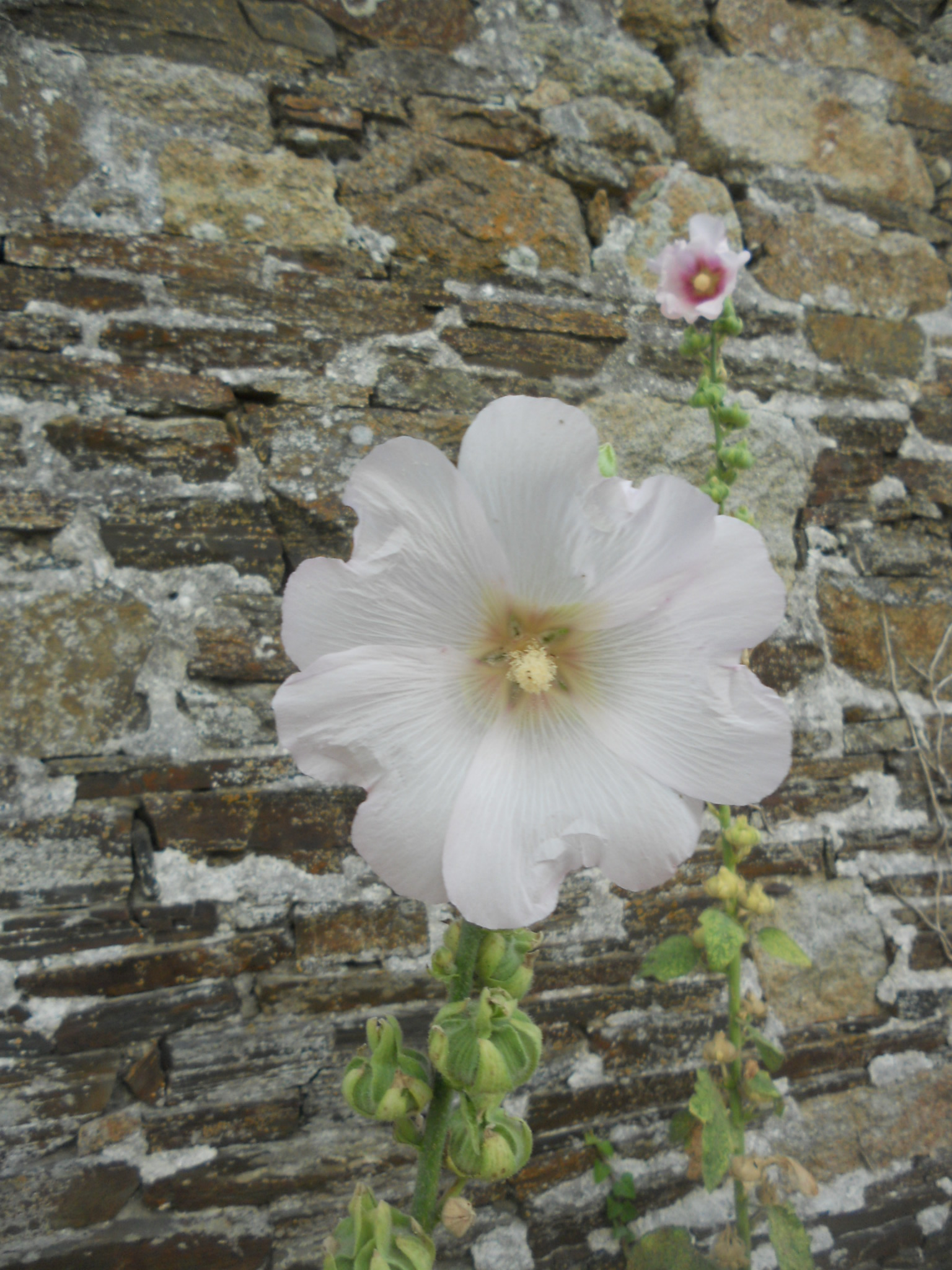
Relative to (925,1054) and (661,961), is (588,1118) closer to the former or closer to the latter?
(661,961)

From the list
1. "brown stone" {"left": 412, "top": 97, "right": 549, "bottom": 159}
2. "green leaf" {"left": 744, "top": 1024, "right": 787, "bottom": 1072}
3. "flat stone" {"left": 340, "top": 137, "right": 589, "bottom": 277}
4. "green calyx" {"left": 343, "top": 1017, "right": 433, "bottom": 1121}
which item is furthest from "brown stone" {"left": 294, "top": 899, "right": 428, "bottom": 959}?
"brown stone" {"left": 412, "top": 97, "right": 549, "bottom": 159}

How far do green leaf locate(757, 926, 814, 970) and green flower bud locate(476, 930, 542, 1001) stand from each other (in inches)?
21.6

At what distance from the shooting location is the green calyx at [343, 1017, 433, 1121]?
51 centimetres

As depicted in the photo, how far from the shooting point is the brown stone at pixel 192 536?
3.60ft

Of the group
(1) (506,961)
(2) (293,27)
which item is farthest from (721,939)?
(2) (293,27)

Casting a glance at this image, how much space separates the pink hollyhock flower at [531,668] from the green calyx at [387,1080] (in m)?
0.17

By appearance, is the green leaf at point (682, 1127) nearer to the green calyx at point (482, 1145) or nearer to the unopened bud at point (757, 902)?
the unopened bud at point (757, 902)

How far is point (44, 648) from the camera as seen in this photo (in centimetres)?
105

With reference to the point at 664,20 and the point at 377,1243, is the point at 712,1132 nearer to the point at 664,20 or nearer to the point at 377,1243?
the point at 377,1243

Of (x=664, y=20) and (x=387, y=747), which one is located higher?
(x=664, y=20)

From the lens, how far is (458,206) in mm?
1280

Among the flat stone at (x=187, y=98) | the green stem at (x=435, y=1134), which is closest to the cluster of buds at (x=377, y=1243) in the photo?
the green stem at (x=435, y=1134)

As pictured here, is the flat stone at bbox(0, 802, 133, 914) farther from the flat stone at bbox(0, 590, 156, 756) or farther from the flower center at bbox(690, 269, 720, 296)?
the flower center at bbox(690, 269, 720, 296)

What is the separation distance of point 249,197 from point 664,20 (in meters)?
0.92
